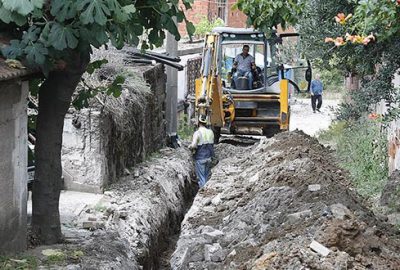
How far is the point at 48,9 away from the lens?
9.63m

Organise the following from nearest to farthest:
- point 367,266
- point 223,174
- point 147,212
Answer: point 367,266 → point 147,212 → point 223,174

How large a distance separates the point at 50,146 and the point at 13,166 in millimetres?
871

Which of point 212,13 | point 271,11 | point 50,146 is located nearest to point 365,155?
point 271,11

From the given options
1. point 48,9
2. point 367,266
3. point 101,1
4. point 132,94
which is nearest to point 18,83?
point 48,9

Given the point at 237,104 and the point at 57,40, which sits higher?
the point at 57,40

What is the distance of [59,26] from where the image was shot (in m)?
9.44

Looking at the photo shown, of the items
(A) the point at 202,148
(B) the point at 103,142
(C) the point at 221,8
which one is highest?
(C) the point at 221,8

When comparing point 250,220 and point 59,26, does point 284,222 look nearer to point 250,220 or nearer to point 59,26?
point 250,220

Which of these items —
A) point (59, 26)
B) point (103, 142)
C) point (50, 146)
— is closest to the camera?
point (59, 26)

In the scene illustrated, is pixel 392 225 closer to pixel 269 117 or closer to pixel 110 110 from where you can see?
pixel 110 110

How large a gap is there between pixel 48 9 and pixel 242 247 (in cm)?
426

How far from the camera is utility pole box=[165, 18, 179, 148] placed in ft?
68.7

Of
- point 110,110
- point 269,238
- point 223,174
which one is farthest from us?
point 223,174

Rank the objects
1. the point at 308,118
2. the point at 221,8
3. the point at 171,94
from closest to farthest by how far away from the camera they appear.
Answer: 1. the point at 171,94
2. the point at 308,118
3. the point at 221,8
